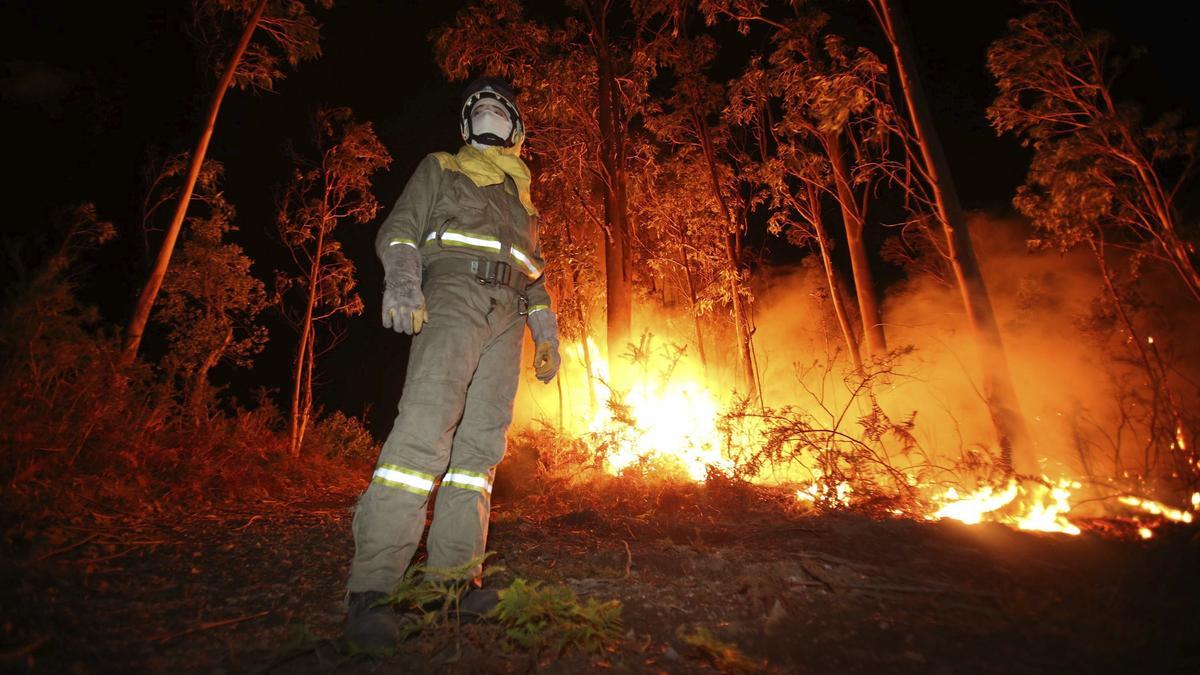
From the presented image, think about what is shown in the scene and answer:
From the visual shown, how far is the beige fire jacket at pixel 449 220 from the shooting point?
2771mm

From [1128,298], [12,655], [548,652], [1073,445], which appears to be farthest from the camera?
[1128,298]

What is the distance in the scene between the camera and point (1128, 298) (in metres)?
9.33

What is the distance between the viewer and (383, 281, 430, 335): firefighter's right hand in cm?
258

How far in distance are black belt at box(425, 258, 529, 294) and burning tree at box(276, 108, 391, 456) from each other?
41.1ft

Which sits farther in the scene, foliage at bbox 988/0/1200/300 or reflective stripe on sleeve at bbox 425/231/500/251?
foliage at bbox 988/0/1200/300

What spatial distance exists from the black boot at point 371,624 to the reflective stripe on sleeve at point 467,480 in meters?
0.59

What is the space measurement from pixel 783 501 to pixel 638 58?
332 inches

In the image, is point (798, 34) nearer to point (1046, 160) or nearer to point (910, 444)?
point (1046, 160)

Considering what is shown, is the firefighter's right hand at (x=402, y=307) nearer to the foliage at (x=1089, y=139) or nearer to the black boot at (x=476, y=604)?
the black boot at (x=476, y=604)

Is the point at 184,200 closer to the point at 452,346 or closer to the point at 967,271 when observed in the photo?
the point at 452,346

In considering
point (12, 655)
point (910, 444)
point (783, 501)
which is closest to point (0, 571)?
point (12, 655)

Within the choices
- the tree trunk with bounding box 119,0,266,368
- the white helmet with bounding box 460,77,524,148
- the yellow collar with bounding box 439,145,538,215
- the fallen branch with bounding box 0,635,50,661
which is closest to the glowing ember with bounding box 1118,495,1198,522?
the yellow collar with bounding box 439,145,538,215

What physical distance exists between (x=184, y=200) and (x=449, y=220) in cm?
792

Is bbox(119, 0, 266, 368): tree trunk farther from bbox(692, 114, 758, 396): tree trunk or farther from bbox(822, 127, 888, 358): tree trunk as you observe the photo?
bbox(822, 127, 888, 358): tree trunk
